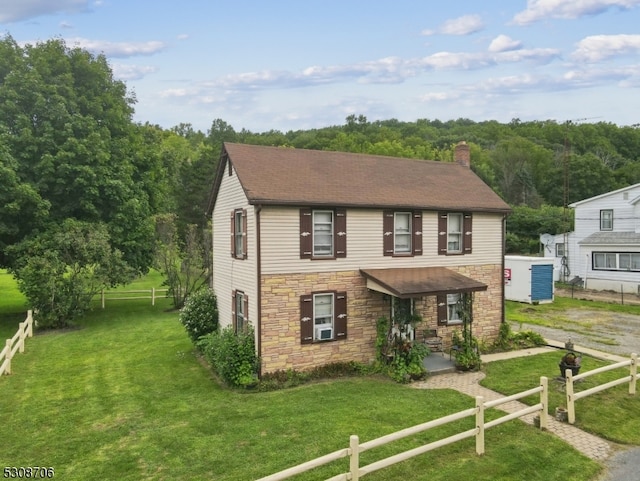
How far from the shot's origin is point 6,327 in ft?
76.2

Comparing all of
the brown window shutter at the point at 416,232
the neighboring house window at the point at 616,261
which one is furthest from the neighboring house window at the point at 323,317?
the neighboring house window at the point at 616,261

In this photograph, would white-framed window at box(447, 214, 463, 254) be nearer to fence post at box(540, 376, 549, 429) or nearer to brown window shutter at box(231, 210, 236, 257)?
fence post at box(540, 376, 549, 429)

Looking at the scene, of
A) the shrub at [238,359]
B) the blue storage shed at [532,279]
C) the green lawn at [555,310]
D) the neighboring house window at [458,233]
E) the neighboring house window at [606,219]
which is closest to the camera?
the shrub at [238,359]

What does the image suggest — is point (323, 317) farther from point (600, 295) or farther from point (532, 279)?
point (600, 295)

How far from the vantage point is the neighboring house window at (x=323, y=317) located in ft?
46.8

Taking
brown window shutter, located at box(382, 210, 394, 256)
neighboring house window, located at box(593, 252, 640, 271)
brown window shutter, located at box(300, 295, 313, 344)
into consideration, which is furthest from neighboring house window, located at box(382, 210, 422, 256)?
neighboring house window, located at box(593, 252, 640, 271)

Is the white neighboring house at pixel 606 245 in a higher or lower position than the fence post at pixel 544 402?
higher

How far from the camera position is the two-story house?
13984 millimetres

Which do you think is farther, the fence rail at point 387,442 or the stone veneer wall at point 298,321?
the stone veneer wall at point 298,321

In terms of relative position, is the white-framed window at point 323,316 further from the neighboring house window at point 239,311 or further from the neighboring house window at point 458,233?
the neighboring house window at point 458,233

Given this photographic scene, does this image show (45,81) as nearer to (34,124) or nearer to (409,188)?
(34,124)

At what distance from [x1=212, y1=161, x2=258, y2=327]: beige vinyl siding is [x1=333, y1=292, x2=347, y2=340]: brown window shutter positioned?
261 centimetres

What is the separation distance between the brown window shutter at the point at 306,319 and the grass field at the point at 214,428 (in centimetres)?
144

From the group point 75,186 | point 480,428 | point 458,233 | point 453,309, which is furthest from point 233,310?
point 75,186
